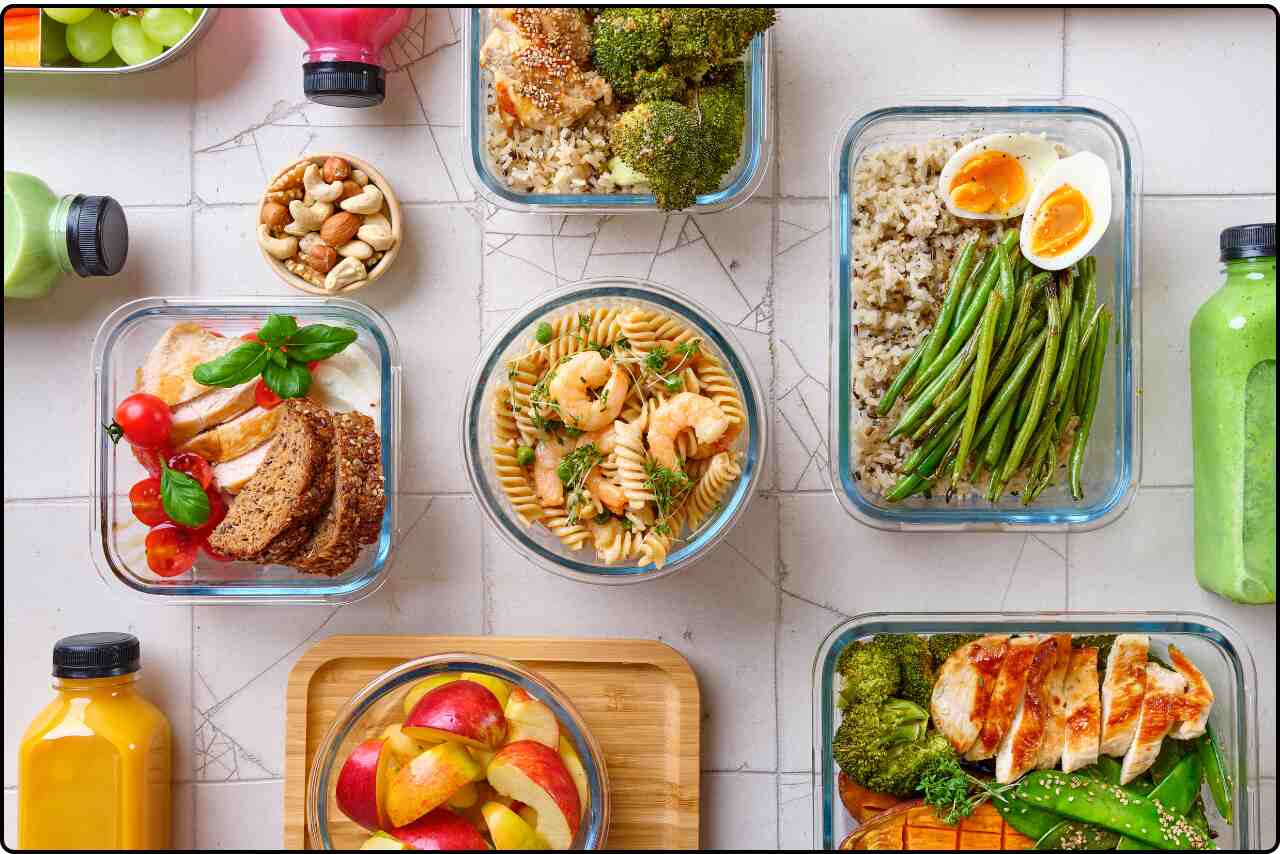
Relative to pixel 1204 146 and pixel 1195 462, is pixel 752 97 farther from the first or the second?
pixel 1195 462

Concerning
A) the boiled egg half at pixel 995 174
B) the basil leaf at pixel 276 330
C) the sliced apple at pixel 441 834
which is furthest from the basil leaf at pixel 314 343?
the boiled egg half at pixel 995 174

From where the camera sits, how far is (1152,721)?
1657mm

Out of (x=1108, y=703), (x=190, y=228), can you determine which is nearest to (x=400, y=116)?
(x=190, y=228)

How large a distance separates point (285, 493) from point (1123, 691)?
1459 millimetres

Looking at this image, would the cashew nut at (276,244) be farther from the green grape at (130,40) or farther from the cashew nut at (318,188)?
the green grape at (130,40)

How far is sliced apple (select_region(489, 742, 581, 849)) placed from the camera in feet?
4.94

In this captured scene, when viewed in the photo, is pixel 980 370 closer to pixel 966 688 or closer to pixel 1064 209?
pixel 1064 209

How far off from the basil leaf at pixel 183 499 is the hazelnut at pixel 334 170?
1.92 feet

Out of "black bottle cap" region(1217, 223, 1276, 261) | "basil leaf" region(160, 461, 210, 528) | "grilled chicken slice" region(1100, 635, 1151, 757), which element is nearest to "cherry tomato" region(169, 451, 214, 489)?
"basil leaf" region(160, 461, 210, 528)

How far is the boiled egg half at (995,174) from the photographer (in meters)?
1.71

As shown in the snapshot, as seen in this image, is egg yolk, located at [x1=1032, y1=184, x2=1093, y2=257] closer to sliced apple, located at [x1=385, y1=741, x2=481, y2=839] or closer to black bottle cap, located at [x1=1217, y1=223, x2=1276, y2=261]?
black bottle cap, located at [x1=1217, y1=223, x2=1276, y2=261]

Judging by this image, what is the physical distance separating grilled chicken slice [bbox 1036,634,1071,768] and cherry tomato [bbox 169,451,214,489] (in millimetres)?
1502

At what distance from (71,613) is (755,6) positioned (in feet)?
5.51

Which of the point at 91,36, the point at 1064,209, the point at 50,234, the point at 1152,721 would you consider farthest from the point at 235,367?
the point at 1152,721
